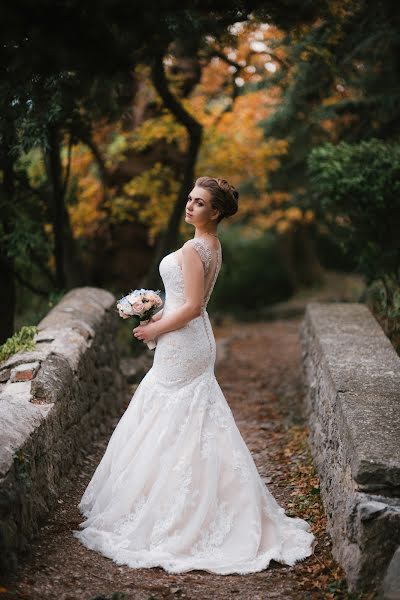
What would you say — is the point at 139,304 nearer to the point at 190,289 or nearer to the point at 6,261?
the point at 190,289

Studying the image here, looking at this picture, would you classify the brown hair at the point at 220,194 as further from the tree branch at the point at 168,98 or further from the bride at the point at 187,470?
the tree branch at the point at 168,98

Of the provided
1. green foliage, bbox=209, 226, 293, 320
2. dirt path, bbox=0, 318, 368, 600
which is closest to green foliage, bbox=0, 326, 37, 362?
dirt path, bbox=0, 318, 368, 600

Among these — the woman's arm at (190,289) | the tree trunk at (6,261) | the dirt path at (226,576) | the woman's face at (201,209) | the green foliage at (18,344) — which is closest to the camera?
the dirt path at (226,576)

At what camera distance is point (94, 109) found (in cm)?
797

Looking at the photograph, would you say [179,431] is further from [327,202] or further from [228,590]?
[327,202]

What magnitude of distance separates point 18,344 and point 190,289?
2.09 meters

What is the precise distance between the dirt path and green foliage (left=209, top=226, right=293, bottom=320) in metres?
10.9

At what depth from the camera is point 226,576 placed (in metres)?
4.01

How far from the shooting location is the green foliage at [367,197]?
8062 millimetres

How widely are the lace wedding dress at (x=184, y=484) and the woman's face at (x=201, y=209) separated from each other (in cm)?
13

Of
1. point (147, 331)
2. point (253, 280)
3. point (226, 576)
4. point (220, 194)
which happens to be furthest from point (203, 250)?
point (253, 280)

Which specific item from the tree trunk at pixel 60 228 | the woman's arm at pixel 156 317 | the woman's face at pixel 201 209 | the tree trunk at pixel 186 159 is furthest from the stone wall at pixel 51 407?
the tree trunk at pixel 186 159

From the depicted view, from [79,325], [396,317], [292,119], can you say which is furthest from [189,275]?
[292,119]

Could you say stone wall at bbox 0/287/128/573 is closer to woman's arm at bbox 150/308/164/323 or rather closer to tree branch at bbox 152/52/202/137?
woman's arm at bbox 150/308/164/323
